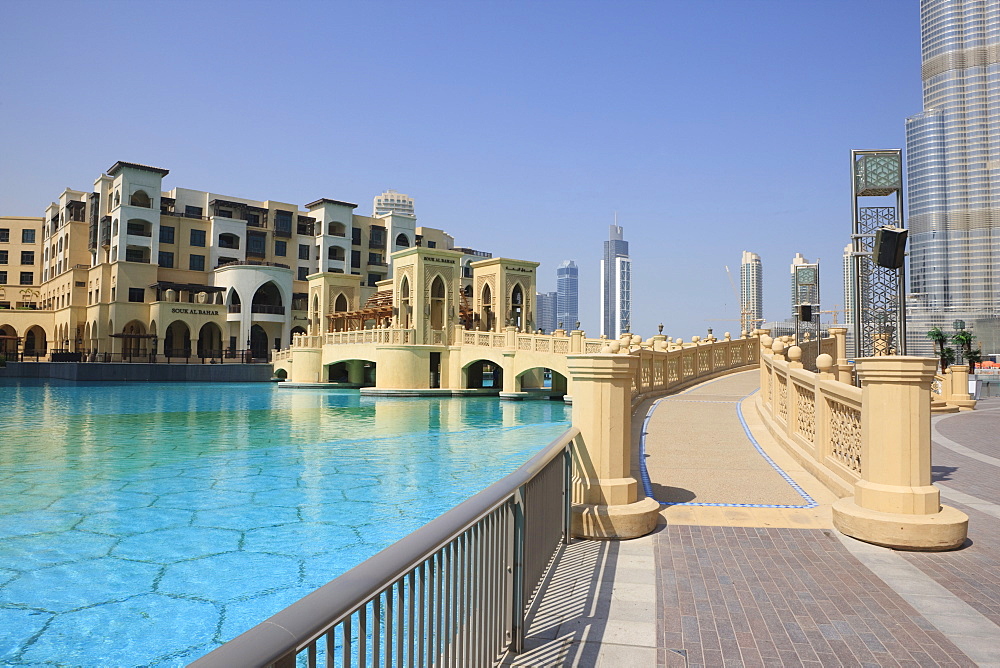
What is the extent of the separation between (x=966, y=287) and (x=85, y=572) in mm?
134810

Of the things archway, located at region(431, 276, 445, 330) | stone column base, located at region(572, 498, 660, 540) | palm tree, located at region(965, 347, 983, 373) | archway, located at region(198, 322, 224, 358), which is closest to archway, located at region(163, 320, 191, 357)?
archway, located at region(198, 322, 224, 358)

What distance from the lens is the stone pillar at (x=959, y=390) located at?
22984 mm

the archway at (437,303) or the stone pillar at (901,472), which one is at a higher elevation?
the archway at (437,303)

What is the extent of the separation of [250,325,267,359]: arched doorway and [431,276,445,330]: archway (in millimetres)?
26640

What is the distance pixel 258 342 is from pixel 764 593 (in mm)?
63662

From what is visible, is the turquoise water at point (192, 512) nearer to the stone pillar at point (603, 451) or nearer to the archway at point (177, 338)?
the stone pillar at point (603, 451)

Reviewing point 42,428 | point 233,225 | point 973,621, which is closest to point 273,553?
point 973,621

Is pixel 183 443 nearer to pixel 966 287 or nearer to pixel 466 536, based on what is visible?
pixel 466 536

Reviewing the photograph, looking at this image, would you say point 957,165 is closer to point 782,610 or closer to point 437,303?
point 437,303

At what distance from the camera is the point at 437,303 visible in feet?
142

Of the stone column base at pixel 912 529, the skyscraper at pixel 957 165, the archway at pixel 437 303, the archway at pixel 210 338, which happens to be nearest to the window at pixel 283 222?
the archway at pixel 210 338

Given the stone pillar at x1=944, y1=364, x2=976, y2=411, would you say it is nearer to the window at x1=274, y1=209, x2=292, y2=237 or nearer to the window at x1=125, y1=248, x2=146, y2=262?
the window at x1=274, y1=209, x2=292, y2=237

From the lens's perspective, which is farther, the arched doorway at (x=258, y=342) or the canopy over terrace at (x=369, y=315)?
the arched doorway at (x=258, y=342)

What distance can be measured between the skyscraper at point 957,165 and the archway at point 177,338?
101311 mm
